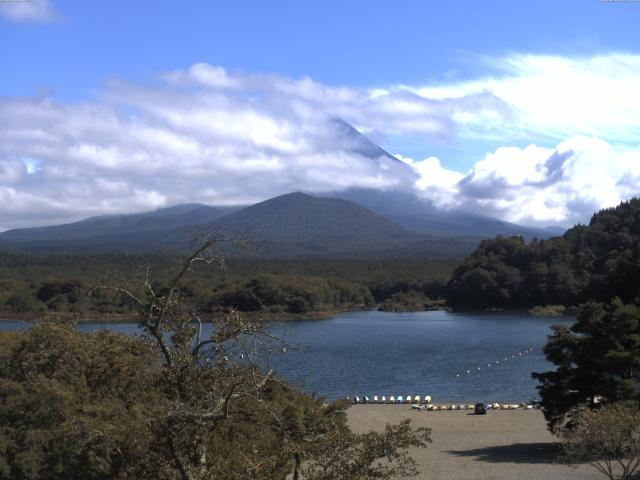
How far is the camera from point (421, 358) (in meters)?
39.5

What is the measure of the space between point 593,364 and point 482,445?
410cm

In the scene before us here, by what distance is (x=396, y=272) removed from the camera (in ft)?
295

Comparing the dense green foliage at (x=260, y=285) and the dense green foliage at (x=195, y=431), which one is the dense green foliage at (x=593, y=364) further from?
the dense green foliage at (x=260, y=285)

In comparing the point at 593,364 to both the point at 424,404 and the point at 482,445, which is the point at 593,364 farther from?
the point at 424,404

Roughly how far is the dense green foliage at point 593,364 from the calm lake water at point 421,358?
9.31m

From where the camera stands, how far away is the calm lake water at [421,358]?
30.6m

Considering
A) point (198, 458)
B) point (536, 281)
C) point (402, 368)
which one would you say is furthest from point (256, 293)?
point (198, 458)

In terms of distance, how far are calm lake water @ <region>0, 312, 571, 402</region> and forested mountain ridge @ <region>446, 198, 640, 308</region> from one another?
9665mm

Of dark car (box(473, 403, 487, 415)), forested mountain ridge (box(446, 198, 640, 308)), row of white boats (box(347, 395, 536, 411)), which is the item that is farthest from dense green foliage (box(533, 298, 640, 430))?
forested mountain ridge (box(446, 198, 640, 308))

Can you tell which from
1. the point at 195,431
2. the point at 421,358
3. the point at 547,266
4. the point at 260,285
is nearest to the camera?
the point at 195,431

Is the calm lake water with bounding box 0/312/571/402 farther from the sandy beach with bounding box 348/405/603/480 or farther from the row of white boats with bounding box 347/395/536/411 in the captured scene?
the sandy beach with bounding box 348/405/603/480

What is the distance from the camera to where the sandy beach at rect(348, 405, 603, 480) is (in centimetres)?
1534

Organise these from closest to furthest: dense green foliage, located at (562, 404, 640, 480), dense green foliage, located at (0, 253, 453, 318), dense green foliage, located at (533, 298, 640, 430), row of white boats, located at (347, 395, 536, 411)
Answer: dense green foliage, located at (562, 404, 640, 480) → dense green foliage, located at (533, 298, 640, 430) → row of white boats, located at (347, 395, 536, 411) → dense green foliage, located at (0, 253, 453, 318)

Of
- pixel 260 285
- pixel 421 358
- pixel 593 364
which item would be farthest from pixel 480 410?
pixel 260 285
